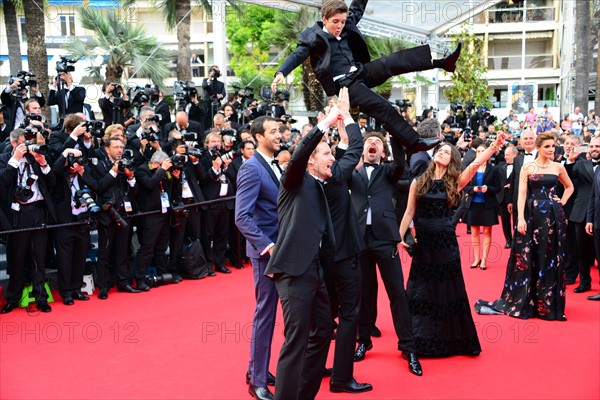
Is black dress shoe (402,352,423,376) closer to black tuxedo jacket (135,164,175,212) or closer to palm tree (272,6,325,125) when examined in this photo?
black tuxedo jacket (135,164,175,212)

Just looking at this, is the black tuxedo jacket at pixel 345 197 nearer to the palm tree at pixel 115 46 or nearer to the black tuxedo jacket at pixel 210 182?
the black tuxedo jacket at pixel 210 182

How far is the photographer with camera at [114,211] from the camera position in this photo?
7.98m

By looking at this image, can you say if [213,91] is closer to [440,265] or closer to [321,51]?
[440,265]

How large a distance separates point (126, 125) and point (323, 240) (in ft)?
19.4

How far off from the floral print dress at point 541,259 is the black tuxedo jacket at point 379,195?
6.73 feet

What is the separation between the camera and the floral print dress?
23.3ft

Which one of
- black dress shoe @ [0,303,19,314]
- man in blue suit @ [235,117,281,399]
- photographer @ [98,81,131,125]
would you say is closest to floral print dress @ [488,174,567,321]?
man in blue suit @ [235,117,281,399]

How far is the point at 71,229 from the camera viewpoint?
7801 millimetres

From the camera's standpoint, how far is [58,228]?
7.73m

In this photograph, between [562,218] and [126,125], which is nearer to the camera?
[562,218]

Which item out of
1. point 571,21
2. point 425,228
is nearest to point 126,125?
point 425,228

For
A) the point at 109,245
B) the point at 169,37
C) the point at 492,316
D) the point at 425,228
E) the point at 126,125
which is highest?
the point at 169,37

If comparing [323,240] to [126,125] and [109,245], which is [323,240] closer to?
[109,245]

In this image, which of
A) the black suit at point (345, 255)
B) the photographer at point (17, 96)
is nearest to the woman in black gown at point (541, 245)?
the black suit at point (345, 255)
